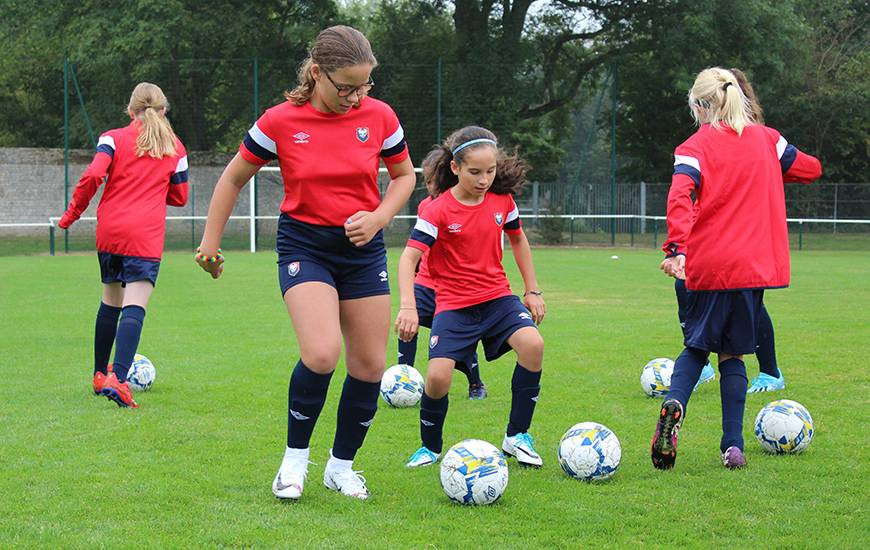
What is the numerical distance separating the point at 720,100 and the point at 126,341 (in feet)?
13.0

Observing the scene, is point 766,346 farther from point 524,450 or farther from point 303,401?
point 303,401

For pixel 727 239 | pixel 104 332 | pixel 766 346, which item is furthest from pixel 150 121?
pixel 766 346

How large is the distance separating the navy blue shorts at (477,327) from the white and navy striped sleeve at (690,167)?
105cm

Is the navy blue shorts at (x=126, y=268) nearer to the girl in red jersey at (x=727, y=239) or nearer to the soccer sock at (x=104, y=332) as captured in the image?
the soccer sock at (x=104, y=332)

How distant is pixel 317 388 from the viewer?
460 cm

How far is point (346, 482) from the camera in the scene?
4762 mm

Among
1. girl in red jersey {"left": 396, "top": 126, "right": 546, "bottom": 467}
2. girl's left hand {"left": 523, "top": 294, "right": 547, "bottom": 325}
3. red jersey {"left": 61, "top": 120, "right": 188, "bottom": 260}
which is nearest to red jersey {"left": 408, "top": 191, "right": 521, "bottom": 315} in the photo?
girl in red jersey {"left": 396, "top": 126, "right": 546, "bottom": 467}

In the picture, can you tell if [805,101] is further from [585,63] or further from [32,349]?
[32,349]

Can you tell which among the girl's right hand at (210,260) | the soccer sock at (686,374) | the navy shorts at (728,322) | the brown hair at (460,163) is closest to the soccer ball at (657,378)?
the soccer sock at (686,374)

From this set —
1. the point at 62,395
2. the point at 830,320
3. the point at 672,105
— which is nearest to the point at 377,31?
the point at 672,105

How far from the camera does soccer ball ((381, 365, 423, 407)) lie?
22.9 ft

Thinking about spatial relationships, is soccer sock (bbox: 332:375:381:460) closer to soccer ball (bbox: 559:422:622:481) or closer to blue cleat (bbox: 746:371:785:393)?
soccer ball (bbox: 559:422:622:481)

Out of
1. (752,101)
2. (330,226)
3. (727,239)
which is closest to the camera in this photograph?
(330,226)

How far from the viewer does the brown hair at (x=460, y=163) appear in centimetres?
557
